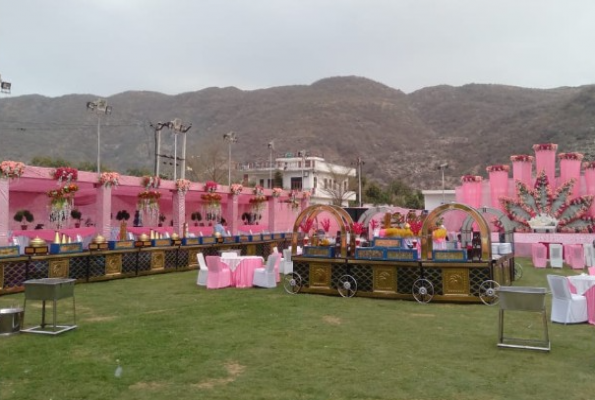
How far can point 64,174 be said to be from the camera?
13586 millimetres

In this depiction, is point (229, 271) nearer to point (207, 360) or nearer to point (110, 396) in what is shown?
point (207, 360)

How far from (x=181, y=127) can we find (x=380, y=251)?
13027 mm

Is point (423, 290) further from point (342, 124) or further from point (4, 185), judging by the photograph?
point (342, 124)

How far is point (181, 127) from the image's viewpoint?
20.8m

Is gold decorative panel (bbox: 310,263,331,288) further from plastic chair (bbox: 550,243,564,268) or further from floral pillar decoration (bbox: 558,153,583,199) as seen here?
floral pillar decoration (bbox: 558,153,583,199)

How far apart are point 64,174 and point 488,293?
11543 mm

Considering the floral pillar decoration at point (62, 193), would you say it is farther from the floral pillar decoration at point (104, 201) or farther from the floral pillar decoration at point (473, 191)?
the floral pillar decoration at point (473, 191)

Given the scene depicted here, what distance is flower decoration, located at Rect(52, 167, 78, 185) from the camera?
13516 millimetres

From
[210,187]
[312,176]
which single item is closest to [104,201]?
[210,187]

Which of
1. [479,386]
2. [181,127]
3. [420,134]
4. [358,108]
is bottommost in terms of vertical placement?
[479,386]

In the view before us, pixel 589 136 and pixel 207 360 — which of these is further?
pixel 589 136

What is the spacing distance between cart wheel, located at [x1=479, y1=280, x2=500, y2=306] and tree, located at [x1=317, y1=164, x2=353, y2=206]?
35097mm

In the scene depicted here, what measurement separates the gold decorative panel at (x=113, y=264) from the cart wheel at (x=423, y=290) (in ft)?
27.4

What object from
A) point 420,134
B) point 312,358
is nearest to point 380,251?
point 312,358
